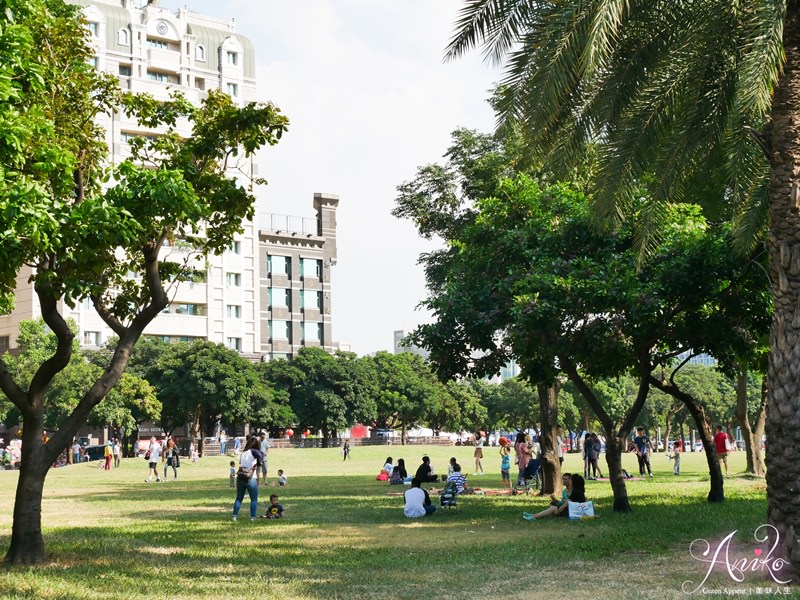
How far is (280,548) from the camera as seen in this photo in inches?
623

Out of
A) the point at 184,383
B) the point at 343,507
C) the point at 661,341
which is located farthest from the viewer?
the point at 184,383

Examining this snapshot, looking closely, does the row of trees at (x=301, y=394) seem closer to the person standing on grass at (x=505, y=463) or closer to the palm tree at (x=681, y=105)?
the person standing on grass at (x=505, y=463)

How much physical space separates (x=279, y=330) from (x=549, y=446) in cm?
8361

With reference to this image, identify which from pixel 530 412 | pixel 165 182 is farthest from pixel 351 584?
pixel 530 412

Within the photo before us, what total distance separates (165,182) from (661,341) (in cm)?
1275

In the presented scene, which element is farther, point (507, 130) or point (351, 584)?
point (507, 130)

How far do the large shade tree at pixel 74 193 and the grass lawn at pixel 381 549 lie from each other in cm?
245

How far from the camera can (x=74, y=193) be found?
15227 mm

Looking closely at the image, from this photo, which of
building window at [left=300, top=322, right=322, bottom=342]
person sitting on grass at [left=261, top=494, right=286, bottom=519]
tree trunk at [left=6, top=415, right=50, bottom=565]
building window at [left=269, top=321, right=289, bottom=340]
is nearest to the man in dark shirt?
person sitting on grass at [left=261, top=494, right=286, bottom=519]

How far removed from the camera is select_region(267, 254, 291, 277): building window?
4255 inches

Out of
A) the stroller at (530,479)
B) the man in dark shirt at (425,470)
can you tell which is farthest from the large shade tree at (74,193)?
the stroller at (530,479)

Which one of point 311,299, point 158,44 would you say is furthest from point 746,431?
point 311,299

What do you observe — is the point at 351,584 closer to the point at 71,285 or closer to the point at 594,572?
the point at 594,572

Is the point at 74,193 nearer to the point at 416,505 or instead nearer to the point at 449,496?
the point at 416,505
